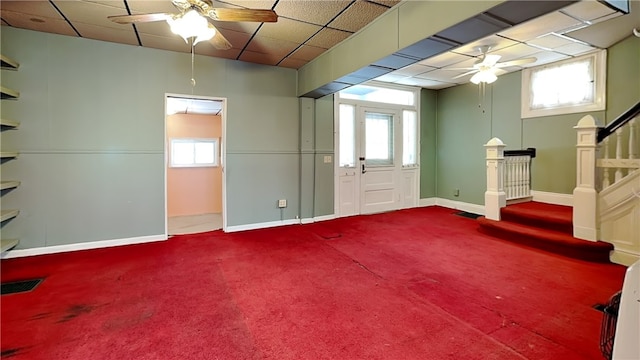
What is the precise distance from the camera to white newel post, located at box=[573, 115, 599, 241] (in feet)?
11.6

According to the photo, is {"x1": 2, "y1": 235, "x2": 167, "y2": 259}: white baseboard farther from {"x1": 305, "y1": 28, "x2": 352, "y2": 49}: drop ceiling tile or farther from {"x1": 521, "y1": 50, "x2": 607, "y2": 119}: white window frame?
{"x1": 521, "y1": 50, "x2": 607, "y2": 119}: white window frame

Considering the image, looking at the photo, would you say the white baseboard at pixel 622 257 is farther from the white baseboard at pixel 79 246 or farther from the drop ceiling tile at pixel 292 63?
the white baseboard at pixel 79 246

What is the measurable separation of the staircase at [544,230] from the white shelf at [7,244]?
615 centimetres

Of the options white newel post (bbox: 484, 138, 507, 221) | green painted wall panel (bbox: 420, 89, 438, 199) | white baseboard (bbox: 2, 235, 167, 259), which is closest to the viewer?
white baseboard (bbox: 2, 235, 167, 259)

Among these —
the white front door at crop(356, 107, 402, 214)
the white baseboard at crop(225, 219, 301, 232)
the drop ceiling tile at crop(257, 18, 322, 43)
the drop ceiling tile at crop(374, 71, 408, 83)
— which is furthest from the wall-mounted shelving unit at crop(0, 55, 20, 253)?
the drop ceiling tile at crop(374, 71, 408, 83)

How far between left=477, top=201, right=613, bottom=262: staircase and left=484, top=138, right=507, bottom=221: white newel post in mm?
104

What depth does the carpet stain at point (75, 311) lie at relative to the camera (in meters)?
2.30

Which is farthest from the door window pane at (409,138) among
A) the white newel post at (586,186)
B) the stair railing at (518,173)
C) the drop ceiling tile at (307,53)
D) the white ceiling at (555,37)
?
the white newel post at (586,186)

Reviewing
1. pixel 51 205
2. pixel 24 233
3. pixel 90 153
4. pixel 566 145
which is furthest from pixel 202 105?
pixel 566 145

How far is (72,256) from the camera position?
3.67 m

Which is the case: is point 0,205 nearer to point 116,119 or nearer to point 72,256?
point 72,256

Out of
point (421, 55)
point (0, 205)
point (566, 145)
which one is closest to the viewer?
point (421, 55)

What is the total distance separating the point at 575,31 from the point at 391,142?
132 inches

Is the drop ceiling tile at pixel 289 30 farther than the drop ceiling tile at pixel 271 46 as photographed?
→ No
